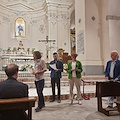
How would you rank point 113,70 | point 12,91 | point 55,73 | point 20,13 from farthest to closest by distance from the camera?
point 20,13
point 55,73
point 113,70
point 12,91

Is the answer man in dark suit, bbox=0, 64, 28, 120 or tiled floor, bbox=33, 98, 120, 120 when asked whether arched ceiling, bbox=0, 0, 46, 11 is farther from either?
man in dark suit, bbox=0, 64, 28, 120

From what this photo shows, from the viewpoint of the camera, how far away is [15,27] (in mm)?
15633

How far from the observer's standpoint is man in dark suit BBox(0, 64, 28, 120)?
1894 millimetres

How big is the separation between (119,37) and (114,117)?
6289mm

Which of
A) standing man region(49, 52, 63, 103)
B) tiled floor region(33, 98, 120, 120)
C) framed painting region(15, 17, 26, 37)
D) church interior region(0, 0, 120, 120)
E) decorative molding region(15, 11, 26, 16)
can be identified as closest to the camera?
tiled floor region(33, 98, 120, 120)

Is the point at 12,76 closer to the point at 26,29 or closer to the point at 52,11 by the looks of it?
the point at 52,11

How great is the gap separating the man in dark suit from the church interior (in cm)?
130

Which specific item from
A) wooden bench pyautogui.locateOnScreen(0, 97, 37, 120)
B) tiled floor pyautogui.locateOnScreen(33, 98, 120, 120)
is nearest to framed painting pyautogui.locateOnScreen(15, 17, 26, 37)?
tiled floor pyautogui.locateOnScreen(33, 98, 120, 120)

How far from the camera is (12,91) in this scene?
6.50 ft

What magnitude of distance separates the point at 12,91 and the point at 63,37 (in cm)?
1302

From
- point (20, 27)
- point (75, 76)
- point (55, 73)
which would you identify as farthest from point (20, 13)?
point (75, 76)

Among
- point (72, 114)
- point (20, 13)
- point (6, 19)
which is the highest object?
point (20, 13)

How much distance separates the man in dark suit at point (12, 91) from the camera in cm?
189

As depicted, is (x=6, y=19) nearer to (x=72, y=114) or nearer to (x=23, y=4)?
(x=23, y=4)
